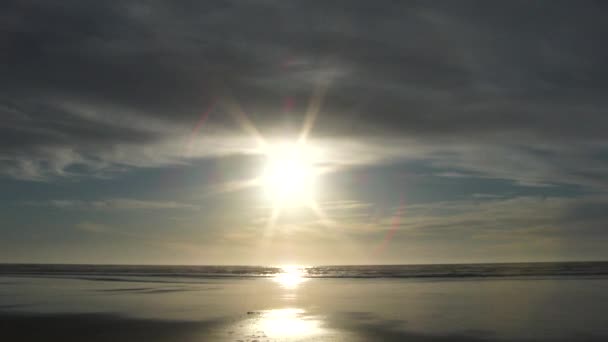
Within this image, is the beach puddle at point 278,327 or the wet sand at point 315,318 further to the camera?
the wet sand at point 315,318

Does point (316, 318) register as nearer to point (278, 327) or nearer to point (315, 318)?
point (315, 318)

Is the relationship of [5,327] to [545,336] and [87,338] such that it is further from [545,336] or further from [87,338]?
[545,336]

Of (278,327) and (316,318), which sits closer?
(278,327)

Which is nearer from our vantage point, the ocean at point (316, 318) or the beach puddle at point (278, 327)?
the beach puddle at point (278, 327)

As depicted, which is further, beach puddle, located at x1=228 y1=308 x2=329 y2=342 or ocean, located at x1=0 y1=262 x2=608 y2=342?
ocean, located at x1=0 y1=262 x2=608 y2=342

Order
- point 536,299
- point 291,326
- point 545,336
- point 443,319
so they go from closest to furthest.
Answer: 1. point 545,336
2. point 291,326
3. point 443,319
4. point 536,299

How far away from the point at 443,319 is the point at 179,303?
19.7 m

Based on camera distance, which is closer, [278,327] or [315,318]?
[278,327]

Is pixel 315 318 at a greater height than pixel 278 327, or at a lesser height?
greater

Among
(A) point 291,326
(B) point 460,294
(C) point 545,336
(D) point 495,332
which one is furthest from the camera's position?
(B) point 460,294

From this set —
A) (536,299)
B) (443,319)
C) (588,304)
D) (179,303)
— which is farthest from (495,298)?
(179,303)

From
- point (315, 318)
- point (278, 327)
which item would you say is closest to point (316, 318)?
point (315, 318)

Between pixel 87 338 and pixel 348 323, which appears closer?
pixel 87 338

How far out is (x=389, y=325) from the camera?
26.0m
